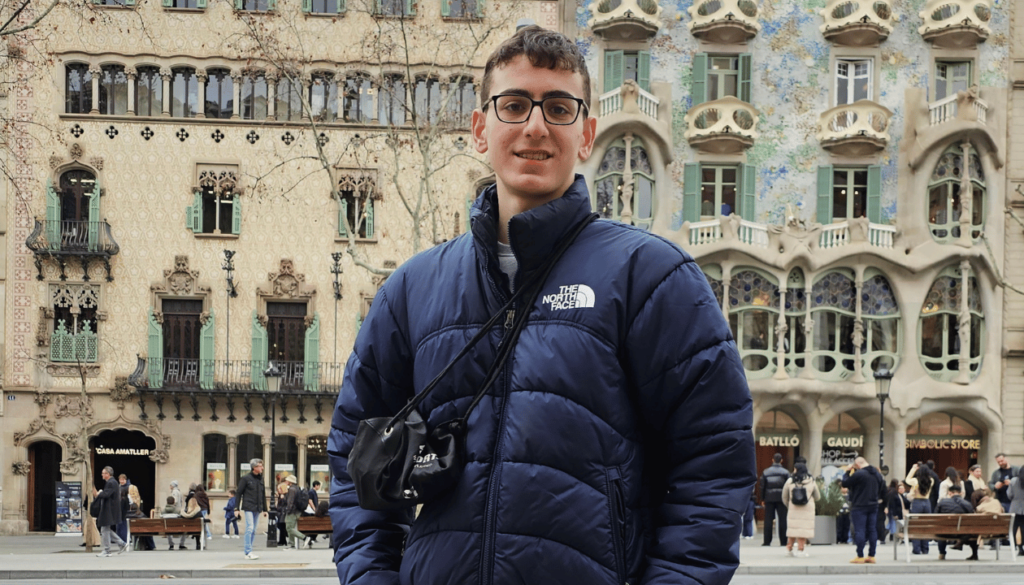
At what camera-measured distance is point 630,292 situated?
267cm

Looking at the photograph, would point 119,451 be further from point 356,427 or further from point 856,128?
point 356,427

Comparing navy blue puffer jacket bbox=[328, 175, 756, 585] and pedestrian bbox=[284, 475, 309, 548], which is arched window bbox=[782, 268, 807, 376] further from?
navy blue puffer jacket bbox=[328, 175, 756, 585]

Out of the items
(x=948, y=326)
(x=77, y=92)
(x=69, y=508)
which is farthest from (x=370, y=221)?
(x=948, y=326)

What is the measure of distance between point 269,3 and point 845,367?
771 inches

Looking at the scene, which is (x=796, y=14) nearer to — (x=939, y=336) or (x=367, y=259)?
(x=939, y=336)

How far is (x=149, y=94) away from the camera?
3650 cm

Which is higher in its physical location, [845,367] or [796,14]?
[796,14]

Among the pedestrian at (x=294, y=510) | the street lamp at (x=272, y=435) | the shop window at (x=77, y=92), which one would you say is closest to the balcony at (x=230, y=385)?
the street lamp at (x=272, y=435)

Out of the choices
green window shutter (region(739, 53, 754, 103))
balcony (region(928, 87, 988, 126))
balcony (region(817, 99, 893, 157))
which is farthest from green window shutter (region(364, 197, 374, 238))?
balcony (region(928, 87, 988, 126))

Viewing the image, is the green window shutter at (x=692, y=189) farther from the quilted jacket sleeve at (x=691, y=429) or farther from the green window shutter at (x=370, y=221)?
the quilted jacket sleeve at (x=691, y=429)

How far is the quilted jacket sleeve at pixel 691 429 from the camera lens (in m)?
2.51

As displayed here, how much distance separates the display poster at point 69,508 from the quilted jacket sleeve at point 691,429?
33753 millimetres

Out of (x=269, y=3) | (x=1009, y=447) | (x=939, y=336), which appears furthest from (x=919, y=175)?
(x=269, y=3)

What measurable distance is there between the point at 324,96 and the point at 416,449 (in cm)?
3484
